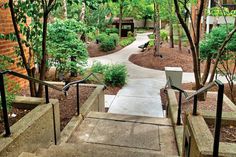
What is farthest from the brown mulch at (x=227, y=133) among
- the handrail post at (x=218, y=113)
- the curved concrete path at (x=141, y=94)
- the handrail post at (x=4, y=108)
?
the curved concrete path at (x=141, y=94)

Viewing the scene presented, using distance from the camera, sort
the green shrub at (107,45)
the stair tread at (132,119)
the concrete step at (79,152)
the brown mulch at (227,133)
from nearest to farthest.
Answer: the concrete step at (79,152) < the brown mulch at (227,133) < the stair tread at (132,119) < the green shrub at (107,45)

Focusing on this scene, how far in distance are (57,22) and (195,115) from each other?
5713 millimetres

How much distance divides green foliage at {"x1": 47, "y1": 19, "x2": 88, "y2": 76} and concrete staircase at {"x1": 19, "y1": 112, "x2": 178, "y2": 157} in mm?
2937

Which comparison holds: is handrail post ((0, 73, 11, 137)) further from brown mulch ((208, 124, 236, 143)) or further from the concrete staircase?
brown mulch ((208, 124, 236, 143))

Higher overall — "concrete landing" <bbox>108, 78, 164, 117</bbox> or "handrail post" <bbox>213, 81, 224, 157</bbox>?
"handrail post" <bbox>213, 81, 224, 157</bbox>

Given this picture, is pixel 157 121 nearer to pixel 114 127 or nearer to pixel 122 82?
pixel 114 127

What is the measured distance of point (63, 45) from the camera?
7.56 meters

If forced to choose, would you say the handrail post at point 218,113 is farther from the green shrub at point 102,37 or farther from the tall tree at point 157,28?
the green shrub at point 102,37

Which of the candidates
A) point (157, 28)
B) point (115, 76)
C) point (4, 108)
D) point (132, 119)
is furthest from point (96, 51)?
point (4, 108)

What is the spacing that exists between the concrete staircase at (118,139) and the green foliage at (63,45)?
294cm

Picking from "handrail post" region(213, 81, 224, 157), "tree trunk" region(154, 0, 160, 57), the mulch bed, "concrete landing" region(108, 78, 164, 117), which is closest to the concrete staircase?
the mulch bed

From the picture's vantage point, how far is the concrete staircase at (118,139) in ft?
10.6

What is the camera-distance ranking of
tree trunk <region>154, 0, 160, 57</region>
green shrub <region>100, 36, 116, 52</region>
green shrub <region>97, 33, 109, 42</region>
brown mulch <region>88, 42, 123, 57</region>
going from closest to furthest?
tree trunk <region>154, 0, 160, 57</region>
brown mulch <region>88, 42, 123, 57</region>
green shrub <region>100, 36, 116, 52</region>
green shrub <region>97, 33, 109, 42</region>

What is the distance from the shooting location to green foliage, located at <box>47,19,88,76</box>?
7465 millimetres
